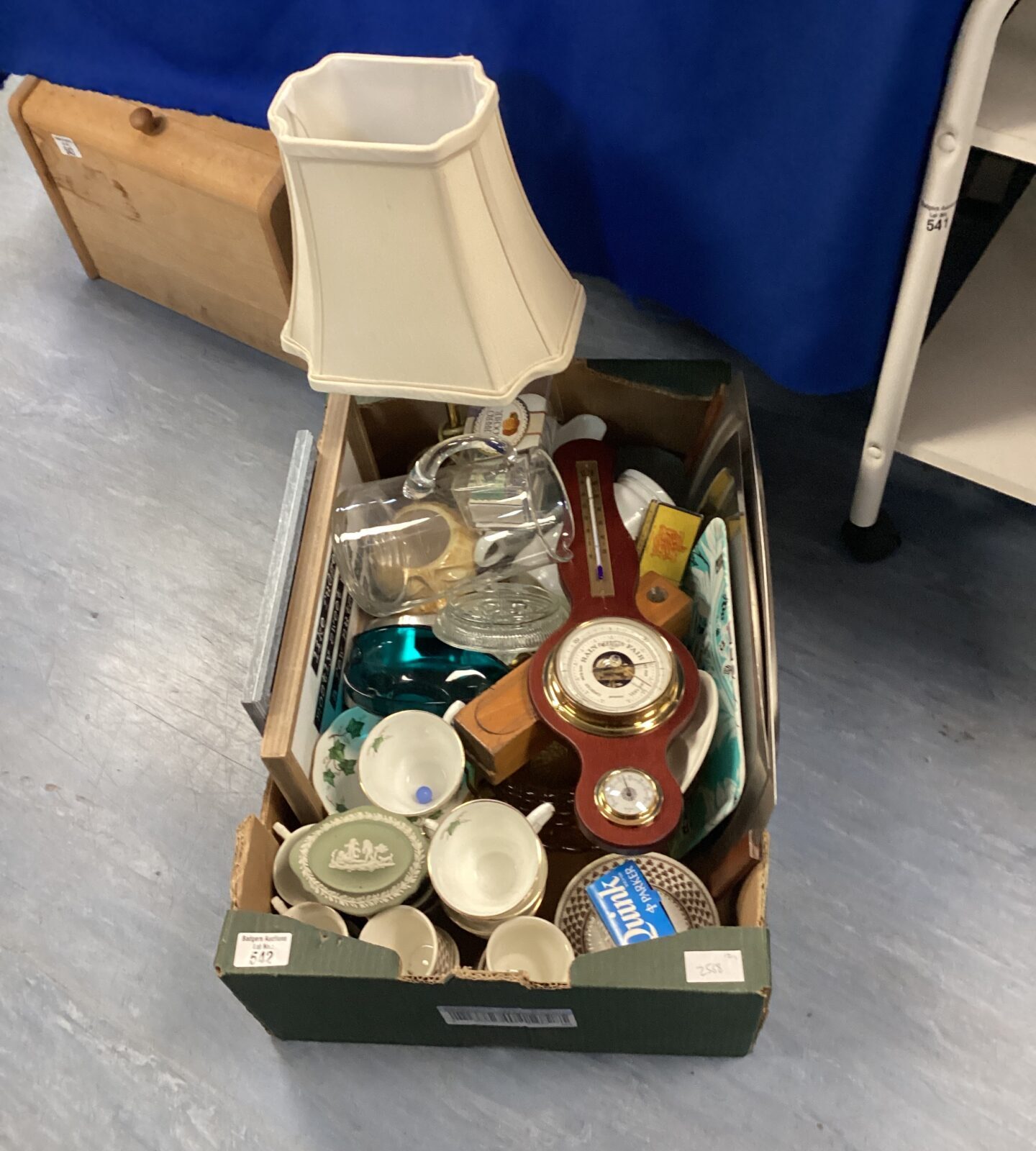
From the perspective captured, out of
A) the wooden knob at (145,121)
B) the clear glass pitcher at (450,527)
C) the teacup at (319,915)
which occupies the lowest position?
the teacup at (319,915)

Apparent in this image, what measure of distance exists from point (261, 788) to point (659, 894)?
0.46 m

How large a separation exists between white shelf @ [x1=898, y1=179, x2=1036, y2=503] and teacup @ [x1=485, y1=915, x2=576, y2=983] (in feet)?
1.83

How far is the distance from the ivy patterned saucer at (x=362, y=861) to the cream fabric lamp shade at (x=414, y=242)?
0.37 metres

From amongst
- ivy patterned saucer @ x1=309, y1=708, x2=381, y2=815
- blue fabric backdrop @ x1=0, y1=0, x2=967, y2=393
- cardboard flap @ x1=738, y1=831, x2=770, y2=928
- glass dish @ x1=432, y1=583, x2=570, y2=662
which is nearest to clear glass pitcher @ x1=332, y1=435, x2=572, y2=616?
glass dish @ x1=432, y1=583, x2=570, y2=662

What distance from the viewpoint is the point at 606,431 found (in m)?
1.11

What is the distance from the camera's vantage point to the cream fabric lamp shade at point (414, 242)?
0.72 meters

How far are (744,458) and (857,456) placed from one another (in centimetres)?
33

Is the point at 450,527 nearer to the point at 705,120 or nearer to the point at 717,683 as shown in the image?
the point at 717,683

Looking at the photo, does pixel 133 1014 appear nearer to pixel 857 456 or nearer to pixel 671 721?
pixel 671 721

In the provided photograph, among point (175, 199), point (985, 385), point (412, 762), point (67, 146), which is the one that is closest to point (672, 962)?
point (412, 762)

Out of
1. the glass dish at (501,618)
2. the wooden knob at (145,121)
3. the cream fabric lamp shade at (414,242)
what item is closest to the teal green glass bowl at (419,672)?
the glass dish at (501,618)

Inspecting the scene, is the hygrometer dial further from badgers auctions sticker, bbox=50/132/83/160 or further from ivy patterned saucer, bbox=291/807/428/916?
badgers auctions sticker, bbox=50/132/83/160

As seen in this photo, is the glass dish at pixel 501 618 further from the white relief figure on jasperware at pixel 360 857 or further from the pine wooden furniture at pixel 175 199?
the pine wooden furniture at pixel 175 199

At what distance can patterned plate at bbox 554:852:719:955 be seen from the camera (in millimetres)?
812
